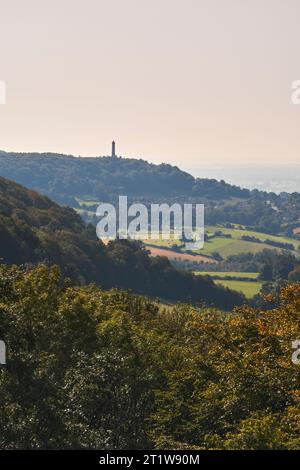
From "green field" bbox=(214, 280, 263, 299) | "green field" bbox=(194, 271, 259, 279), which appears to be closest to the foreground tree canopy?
"green field" bbox=(214, 280, 263, 299)

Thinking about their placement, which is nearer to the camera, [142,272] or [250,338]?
[250,338]

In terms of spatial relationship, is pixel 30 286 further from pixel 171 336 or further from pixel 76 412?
pixel 171 336

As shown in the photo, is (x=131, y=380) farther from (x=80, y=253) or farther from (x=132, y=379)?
(x=80, y=253)

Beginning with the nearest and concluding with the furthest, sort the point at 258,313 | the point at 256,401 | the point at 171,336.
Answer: the point at 256,401
the point at 258,313
the point at 171,336

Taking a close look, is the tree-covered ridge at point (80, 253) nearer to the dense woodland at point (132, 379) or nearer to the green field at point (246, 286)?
the green field at point (246, 286)

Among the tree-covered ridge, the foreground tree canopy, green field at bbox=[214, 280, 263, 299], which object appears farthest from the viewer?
green field at bbox=[214, 280, 263, 299]

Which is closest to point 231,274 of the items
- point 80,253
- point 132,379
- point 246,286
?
point 246,286

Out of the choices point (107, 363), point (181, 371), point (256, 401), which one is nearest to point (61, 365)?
point (107, 363)

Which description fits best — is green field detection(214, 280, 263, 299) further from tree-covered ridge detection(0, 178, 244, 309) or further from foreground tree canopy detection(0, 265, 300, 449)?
foreground tree canopy detection(0, 265, 300, 449)
